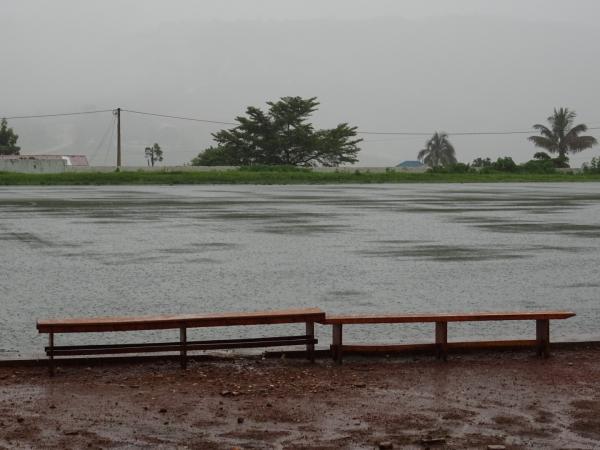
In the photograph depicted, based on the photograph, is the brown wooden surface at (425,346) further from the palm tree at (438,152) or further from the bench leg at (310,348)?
the palm tree at (438,152)

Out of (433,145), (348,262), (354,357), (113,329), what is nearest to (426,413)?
Result: (354,357)

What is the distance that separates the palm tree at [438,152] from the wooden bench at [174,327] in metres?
98.2

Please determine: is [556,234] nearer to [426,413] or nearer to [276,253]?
[276,253]

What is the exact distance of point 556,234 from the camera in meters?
17.9

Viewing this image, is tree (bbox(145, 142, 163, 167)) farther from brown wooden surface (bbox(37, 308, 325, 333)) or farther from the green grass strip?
brown wooden surface (bbox(37, 308, 325, 333))

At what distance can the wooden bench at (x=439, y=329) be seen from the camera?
691 cm

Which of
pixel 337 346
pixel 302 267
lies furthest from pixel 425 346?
pixel 302 267

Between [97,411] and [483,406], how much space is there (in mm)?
2336

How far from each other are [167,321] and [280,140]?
81.4m

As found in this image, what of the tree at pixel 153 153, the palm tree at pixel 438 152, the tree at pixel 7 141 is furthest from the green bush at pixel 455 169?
the tree at pixel 153 153

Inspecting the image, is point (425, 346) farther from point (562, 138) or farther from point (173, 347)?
point (562, 138)

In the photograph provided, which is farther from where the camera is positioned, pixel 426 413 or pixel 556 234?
pixel 556 234

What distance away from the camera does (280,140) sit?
287ft

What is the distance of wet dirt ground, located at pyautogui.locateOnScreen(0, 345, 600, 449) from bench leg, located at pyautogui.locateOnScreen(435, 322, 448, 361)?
9 centimetres
